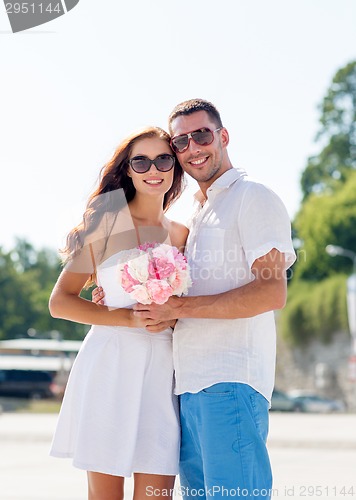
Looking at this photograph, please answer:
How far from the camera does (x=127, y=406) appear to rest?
4.59 metres

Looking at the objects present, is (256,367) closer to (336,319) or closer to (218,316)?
(218,316)

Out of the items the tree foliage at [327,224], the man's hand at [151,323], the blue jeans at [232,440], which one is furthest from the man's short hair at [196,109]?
the tree foliage at [327,224]

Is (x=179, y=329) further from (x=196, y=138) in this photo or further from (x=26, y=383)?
(x=26, y=383)

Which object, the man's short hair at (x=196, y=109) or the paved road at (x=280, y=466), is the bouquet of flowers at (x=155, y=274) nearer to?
the man's short hair at (x=196, y=109)

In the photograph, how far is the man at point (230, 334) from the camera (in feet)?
13.9

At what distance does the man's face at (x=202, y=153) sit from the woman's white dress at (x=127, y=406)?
28.4 inches

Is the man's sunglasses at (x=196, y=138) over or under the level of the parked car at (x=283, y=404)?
over

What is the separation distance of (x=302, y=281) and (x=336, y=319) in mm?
4570

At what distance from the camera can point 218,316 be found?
427 centimetres

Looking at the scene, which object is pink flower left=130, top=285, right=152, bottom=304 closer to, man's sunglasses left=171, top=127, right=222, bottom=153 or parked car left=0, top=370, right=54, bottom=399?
man's sunglasses left=171, top=127, right=222, bottom=153

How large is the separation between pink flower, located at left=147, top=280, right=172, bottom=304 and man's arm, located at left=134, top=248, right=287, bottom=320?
7 cm

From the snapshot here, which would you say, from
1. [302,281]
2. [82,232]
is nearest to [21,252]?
[302,281]

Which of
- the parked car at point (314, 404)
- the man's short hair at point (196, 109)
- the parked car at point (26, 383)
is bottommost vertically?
the parked car at point (314, 404)

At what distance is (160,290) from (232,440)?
2.43ft
